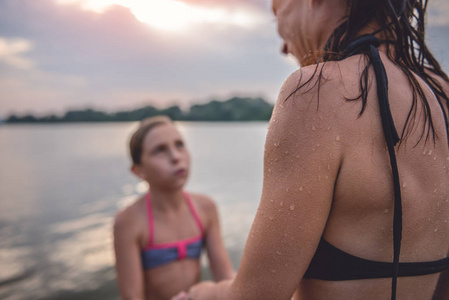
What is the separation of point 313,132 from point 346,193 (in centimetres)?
22

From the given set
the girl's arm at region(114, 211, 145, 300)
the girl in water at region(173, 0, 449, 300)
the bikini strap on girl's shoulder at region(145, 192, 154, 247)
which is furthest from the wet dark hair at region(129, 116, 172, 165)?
the girl in water at region(173, 0, 449, 300)

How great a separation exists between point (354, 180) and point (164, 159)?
2.38 metres

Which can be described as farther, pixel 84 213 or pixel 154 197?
pixel 84 213

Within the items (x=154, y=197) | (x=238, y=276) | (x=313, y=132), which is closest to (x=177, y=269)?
(x=154, y=197)

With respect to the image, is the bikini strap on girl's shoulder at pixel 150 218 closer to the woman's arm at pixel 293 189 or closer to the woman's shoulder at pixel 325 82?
the woman's arm at pixel 293 189

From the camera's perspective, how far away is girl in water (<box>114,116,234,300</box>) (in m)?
2.93

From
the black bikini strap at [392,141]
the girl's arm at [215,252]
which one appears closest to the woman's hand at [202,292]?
the black bikini strap at [392,141]

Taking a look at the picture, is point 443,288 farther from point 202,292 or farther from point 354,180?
point 202,292

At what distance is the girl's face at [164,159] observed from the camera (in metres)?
3.10

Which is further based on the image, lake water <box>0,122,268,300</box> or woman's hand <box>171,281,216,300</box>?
lake water <box>0,122,268,300</box>

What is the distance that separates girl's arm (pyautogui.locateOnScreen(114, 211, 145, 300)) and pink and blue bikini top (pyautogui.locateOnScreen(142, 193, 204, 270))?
110mm

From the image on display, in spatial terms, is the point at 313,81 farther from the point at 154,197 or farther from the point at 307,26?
the point at 154,197

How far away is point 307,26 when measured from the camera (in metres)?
1.27

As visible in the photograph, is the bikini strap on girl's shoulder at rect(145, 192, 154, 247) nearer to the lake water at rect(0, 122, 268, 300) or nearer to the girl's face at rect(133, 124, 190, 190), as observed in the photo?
the girl's face at rect(133, 124, 190, 190)
